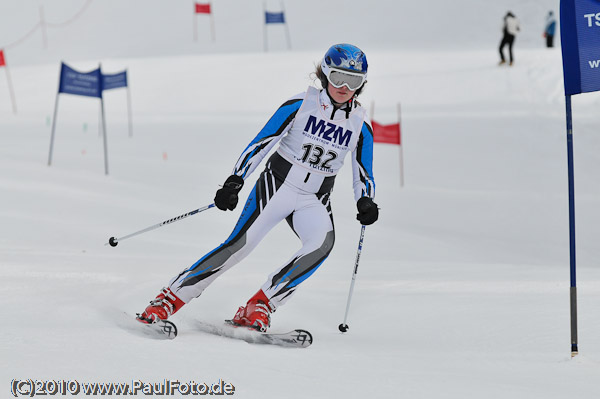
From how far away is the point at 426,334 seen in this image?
15.5ft

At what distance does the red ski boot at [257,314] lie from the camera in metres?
4.23

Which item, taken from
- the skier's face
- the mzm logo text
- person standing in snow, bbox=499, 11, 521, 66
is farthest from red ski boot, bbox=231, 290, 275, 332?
person standing in snow, bbox=499, 11, 521, 66

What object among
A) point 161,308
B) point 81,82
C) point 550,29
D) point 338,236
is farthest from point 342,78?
point 550,29

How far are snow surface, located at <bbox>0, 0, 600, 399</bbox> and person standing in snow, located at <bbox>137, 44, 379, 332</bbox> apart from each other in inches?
13.9

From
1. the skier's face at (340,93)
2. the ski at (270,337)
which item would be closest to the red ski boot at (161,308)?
the ski at (270,337)

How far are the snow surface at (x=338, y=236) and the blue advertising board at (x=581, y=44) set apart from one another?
→ 1357 millimetres

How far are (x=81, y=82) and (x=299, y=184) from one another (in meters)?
7.86

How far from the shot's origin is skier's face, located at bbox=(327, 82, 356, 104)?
4312 millimetres

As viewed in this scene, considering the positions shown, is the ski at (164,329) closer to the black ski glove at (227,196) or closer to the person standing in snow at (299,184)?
the person standing in snow at (299,184)

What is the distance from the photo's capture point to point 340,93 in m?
4.32

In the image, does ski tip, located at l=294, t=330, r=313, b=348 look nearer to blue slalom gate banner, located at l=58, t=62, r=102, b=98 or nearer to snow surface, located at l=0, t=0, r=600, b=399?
snow surface, located at l=0, t=0, r=600, b=399

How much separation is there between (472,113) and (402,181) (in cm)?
540

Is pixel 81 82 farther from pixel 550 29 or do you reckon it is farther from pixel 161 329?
pixel 550 29

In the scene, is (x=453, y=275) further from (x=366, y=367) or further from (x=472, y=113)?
(x=472, y=113)
